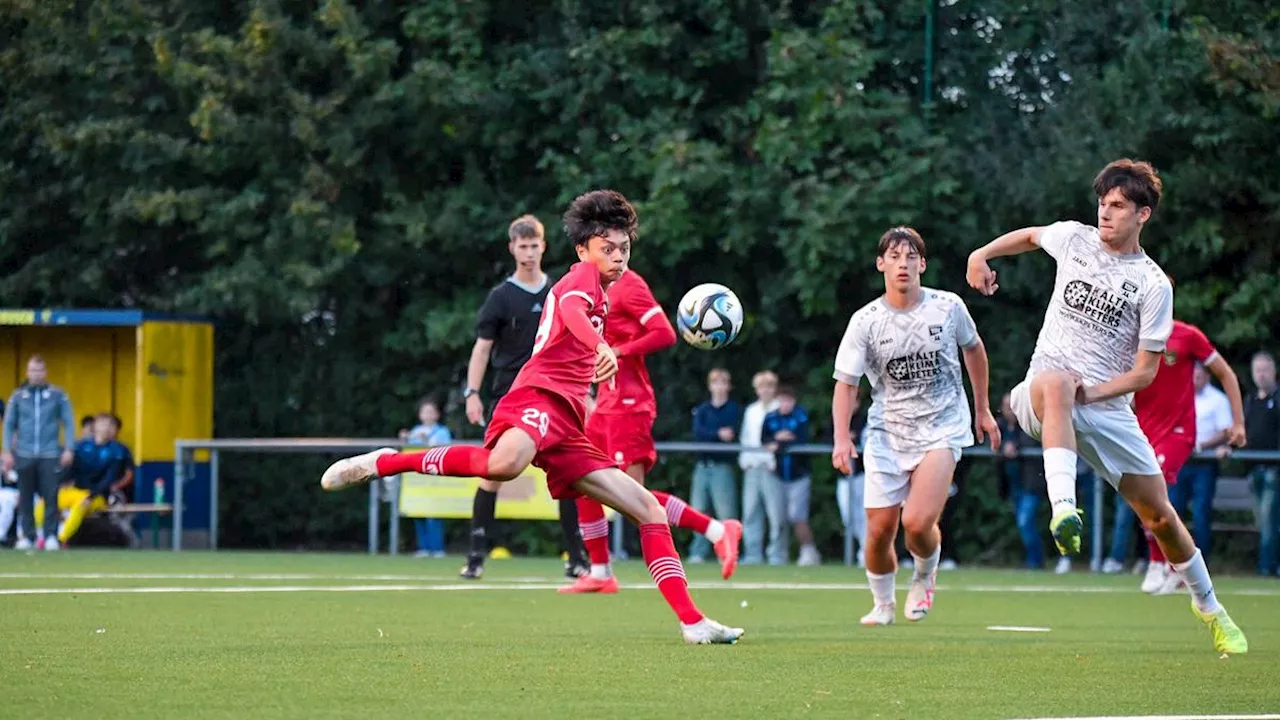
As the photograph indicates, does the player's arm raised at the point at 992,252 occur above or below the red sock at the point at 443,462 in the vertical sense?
above

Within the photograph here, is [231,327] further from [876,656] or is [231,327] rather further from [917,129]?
[876,656]

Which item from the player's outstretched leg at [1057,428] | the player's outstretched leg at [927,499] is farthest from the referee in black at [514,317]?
the player's outstretched leg at [1057,428]

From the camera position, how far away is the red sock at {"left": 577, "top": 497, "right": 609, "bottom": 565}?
13.0m

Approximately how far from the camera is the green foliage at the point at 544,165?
21.5 m

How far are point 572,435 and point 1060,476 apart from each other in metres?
2.12

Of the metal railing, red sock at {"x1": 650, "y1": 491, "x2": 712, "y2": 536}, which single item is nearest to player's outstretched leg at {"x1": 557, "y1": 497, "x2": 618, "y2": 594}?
Answer: red sock at {"x1": 650, "y1": 491, "x2": 712, "y2": 536}

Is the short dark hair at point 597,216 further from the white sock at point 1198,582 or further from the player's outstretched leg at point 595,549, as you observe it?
the player's outstretched leg at point 595,549

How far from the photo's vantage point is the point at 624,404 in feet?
42.4

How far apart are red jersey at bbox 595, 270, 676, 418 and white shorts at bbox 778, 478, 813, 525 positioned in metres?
8.36

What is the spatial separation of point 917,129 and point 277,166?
7478mm

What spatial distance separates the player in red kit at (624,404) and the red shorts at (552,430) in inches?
117

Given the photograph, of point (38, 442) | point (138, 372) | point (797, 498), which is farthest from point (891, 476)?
point (138, 372)

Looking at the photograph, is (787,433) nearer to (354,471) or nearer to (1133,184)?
(1133,184)

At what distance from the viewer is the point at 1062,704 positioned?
272 inches
